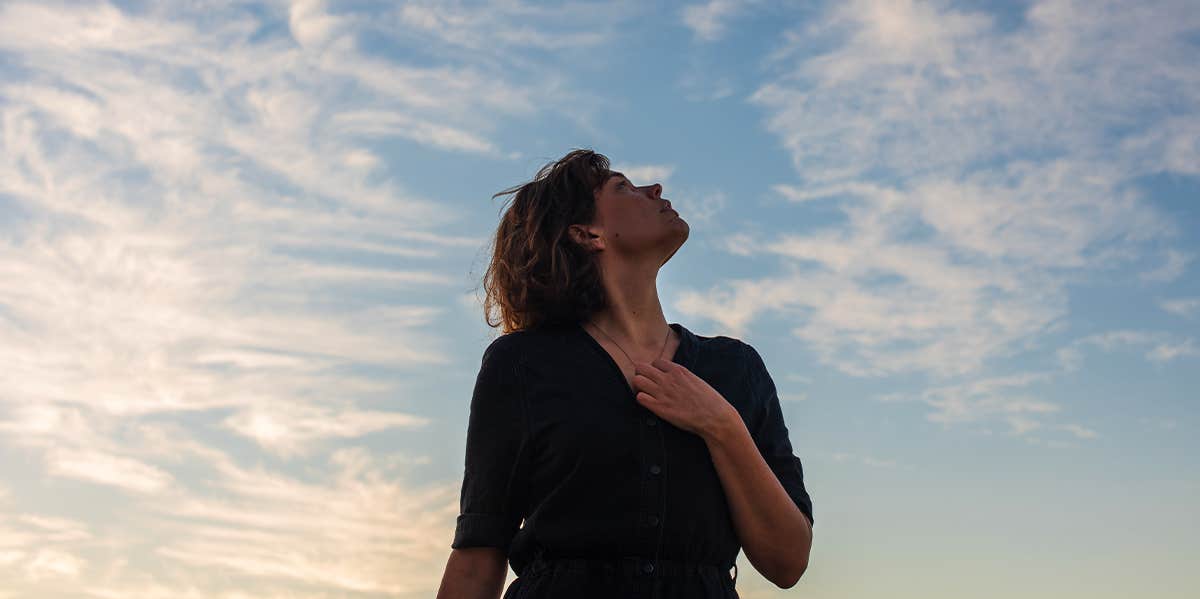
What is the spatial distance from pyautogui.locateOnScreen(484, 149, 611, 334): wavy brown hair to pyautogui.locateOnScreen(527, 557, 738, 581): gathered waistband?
91 centimetres

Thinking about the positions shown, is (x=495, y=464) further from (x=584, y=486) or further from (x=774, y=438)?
(x=774, y=438)

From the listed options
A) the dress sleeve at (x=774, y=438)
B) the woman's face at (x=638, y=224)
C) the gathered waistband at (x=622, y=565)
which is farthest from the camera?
the woman's face at (x=638, y=224)

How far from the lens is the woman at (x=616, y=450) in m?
3.64

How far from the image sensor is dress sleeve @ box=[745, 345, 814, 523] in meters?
4.08

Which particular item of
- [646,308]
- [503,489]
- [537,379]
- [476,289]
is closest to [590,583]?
[503,489]

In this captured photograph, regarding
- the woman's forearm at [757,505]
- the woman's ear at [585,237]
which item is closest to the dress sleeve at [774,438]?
the woman's forearm at [757,505]

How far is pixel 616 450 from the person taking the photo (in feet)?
12.2

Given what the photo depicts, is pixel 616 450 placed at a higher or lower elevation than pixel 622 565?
higher

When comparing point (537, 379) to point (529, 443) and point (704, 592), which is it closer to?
point (529, 443)

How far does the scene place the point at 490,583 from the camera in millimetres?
3764

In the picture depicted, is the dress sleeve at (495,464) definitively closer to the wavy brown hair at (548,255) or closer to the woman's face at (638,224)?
the wavy brown hair at (548,255)

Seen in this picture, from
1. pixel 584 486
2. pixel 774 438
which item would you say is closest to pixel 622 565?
pixel 584 486

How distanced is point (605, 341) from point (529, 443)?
1.70ft

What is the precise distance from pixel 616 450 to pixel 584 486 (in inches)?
6.1
